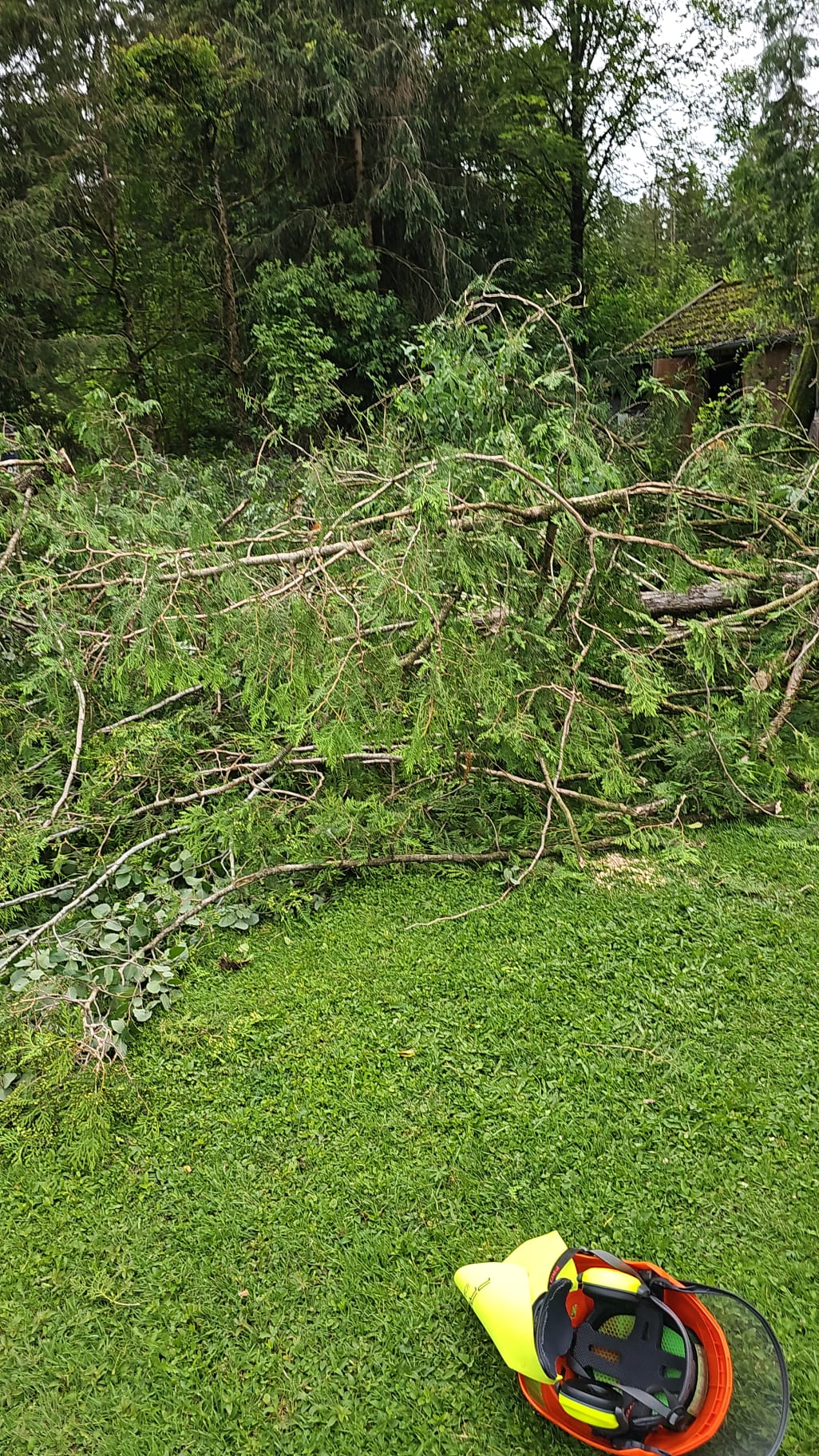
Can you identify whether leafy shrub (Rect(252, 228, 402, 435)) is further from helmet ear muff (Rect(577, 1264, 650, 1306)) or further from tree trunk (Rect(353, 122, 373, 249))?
helmet ear muff (Rect(577, 1264, 650, 1306))

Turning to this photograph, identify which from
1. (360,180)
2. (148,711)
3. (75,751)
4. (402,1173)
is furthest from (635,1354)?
(360,180)

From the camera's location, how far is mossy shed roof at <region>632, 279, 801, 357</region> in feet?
38.8

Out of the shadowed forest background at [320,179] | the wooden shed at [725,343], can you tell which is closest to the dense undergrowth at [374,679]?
the shadowed forest background at [320,179]

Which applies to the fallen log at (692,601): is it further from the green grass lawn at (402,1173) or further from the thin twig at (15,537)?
the thin twig at (15,537)

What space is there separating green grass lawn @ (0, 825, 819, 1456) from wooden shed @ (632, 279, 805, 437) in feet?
33.5

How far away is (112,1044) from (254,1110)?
1.79 ft

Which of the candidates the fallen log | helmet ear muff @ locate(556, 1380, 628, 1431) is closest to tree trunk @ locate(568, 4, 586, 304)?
the fallen log

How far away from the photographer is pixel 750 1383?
5.59 ft

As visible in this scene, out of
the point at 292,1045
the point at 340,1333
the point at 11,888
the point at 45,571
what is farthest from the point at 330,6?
the point at 340,1333

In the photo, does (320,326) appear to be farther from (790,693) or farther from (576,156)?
(790,693)

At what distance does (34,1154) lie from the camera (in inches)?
101

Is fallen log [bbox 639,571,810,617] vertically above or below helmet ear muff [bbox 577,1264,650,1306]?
above

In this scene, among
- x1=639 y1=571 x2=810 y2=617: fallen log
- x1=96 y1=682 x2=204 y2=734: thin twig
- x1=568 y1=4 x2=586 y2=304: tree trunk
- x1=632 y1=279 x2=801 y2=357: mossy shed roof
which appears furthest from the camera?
x1=568 y1=4 x2=586 y2=304: tree trunk

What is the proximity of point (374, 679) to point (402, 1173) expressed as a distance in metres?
1.60
